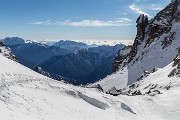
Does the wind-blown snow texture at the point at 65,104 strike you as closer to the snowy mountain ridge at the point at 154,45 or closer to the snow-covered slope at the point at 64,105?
the snow-covered slope at the point at 64,105

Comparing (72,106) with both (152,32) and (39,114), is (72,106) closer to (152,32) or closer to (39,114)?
(39,114)

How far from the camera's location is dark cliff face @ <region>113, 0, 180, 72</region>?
118 metres

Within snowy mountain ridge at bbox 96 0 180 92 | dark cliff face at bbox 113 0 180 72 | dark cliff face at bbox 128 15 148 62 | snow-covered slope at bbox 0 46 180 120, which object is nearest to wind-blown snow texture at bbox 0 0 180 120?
snow-covered slope at bbox 0 46 180 120

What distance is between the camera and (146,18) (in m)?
145

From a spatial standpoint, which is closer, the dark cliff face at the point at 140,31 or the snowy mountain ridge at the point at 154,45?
the snowy mountain ridge at the point at 154,45

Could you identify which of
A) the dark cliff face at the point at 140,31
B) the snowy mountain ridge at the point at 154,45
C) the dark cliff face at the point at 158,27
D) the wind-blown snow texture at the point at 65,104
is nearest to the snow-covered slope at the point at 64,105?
the wind-blown snow texture at the point at 65,104

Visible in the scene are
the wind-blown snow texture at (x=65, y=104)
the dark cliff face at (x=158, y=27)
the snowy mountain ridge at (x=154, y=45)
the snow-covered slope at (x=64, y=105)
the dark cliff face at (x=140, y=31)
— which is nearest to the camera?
the snow-covered slope at (x=64, y=105)

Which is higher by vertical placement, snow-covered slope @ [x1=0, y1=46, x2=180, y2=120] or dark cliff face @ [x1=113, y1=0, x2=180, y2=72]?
dark cliff face @ [x1=113, y1=0, x2=180, y2=72]

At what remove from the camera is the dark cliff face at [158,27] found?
389ft

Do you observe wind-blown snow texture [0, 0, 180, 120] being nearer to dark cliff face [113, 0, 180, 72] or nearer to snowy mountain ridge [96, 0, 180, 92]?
snowy mountain ridge [96, 0, 180, 92]

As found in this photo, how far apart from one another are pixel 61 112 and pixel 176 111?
47.7 ft

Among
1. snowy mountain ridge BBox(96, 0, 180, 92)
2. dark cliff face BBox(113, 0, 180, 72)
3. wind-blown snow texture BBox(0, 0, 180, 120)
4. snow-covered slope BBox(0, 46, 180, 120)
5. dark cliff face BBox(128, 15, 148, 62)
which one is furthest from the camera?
dark cliff face BBox(128, 15, 148, 62)

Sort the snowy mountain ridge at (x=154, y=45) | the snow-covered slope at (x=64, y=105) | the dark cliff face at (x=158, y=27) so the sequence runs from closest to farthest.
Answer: the snow-covered slope at (x=64, y=105), the snowy mountain ridge at (x=154, y=45), the dark cliff face at (x=158, y=27)

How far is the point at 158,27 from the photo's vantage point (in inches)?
5044
